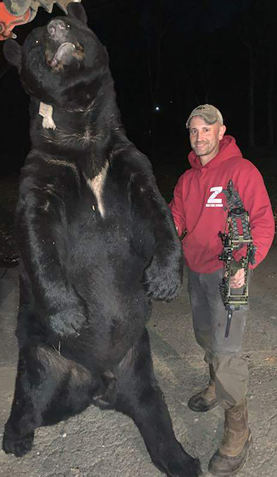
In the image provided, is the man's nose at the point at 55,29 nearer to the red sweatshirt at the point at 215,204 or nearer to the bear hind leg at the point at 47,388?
the red sweatshirt at the point at 215,204

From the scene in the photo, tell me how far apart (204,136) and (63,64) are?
0.97m

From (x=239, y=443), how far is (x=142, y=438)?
2.02ft

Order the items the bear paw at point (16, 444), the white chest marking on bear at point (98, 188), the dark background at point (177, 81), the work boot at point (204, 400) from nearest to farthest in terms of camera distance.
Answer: the white chest marking on bear at point (98, 188) → the bear paw at point (16, 444) → the work boot at point (204, 400) → the dark background at point (177, 81)

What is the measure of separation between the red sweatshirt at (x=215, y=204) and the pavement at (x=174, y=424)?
108 centimetres

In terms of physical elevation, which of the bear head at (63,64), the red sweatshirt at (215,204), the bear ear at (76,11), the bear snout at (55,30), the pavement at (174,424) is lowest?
the pavement at (174,424)

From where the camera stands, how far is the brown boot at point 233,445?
2.62 m

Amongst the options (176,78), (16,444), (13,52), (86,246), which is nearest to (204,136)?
(86,246)

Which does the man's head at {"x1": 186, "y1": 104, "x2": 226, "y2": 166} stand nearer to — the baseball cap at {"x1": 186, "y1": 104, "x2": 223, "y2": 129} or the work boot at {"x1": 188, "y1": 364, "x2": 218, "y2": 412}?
the baseball cap at {"x1": 186, "y1": 104, "x2": 223, "y2": 129}

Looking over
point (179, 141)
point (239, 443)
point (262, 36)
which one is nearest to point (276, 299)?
point (239, 443)

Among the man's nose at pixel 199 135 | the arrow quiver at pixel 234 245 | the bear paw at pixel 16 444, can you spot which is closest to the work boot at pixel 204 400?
the arrow quiver at pixel 234 245

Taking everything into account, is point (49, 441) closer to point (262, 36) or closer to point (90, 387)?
point (90, 387)

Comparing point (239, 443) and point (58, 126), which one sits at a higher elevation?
point (58, 126)

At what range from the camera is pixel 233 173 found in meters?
2.69

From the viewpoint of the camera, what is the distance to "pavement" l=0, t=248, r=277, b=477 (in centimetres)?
270
